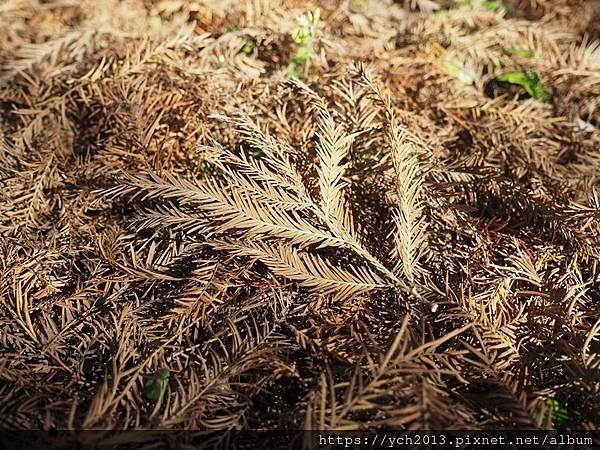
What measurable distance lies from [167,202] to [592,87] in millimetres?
1897

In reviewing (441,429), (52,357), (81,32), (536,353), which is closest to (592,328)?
(536,353)

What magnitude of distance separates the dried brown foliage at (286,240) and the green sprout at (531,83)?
56 millimetres

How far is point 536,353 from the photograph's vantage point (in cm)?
149

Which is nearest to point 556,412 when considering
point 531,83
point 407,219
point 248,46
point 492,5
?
point 407,219

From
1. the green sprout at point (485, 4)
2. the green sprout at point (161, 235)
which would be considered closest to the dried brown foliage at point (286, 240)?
the green sprout at point (161, 235)

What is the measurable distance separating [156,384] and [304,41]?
145cm

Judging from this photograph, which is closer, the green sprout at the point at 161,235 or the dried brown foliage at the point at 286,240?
the dried brown foliage at the point at 286,240

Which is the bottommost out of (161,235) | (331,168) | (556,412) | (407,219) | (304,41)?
(556,412)

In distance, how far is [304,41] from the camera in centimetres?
212

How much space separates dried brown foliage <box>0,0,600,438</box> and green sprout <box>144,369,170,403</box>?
0.03 m

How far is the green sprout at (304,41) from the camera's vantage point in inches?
81.7

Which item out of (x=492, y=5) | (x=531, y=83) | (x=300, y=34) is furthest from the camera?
(x=492, y=5)

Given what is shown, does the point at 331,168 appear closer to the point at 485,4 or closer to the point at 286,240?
the point at 286,240

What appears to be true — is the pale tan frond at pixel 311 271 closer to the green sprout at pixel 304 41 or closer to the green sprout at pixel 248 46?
the green sprout at pixel 304 41
